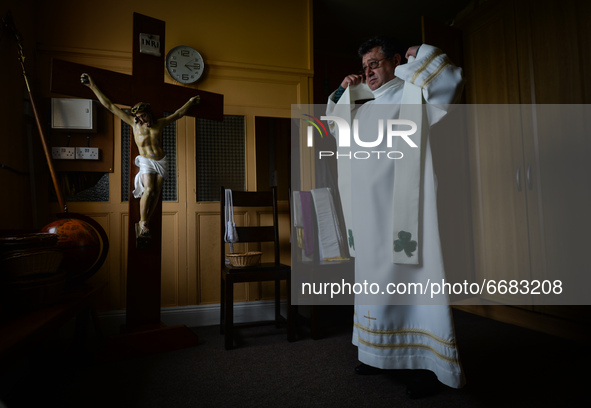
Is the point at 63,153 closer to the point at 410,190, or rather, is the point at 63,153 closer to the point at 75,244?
the point at 75,244

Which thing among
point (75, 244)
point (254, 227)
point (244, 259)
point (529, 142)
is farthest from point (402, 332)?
point (529, 142)

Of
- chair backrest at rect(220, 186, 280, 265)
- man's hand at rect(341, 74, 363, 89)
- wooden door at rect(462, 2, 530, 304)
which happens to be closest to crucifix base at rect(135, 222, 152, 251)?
chair backrest at rect(220, 186, 280, 265)

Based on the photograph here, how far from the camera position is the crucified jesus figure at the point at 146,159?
6.87 feet

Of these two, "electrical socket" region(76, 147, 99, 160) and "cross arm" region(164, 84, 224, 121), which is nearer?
"cross arm" region(164, 84, 224, 121)

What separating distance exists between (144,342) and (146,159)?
104cm

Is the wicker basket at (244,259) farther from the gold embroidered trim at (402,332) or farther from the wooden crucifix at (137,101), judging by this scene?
the gold embroidered trim at (402,332)

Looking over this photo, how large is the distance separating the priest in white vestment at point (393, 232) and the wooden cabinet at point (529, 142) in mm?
1376

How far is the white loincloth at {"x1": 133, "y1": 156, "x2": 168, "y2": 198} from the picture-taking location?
2.10 metres

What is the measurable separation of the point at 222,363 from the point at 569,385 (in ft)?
5.39

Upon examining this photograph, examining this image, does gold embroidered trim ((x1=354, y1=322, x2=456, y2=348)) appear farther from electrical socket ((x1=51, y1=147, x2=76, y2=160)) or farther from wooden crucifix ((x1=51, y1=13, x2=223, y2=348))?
electrical socket ((x1=51, y1=147, x2=76, y2=160))

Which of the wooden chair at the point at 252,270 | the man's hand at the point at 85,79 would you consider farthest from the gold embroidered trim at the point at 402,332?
the man's hand at the point at 85,79

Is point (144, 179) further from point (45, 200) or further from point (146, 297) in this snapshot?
point (45, 200)

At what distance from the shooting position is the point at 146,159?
2.10m

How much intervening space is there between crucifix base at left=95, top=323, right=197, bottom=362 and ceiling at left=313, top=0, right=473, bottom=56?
2.99m
